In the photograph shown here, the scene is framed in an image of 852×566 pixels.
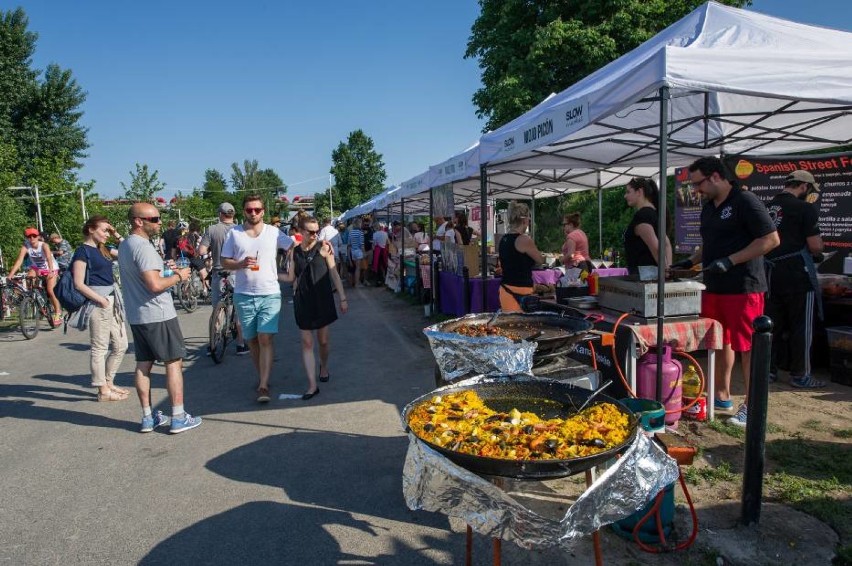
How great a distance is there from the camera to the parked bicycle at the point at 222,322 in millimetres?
6998

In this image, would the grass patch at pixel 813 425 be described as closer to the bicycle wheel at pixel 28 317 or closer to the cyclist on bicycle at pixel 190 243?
the bicycle wheel at pixel 28 317

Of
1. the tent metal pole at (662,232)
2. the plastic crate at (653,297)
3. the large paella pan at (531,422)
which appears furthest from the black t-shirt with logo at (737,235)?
the large paella pan at (531,422)

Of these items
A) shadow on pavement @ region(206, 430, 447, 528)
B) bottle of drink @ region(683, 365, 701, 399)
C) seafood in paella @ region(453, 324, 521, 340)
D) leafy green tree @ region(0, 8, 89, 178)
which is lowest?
shadow on pavement @ region(206, 430, 447, 528)

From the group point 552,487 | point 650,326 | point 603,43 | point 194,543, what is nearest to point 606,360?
point 650,326

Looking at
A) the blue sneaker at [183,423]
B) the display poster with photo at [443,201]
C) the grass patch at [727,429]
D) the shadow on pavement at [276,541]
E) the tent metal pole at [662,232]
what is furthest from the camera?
the display poster with photo at [443,201]

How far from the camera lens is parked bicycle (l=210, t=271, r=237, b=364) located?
23.0 feet

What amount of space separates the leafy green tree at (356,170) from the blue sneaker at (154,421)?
216 ft

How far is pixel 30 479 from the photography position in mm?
4023

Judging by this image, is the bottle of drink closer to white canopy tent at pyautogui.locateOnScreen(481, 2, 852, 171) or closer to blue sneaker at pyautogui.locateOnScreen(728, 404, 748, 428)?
blue sneaker at pyautogui.locateOnScreen(728, 404, 748, 428)

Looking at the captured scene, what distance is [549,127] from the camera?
4551 mm

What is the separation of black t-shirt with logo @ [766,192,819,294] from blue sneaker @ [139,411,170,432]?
608 cm

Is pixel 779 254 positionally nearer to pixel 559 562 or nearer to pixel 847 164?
pixel 847 164

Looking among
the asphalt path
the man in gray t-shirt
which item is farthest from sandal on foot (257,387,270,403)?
the man in gray t-shirt

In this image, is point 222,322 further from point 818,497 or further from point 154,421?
point 818,497
